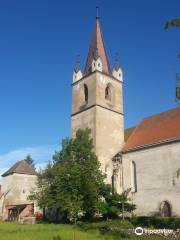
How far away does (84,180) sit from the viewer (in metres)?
27.0

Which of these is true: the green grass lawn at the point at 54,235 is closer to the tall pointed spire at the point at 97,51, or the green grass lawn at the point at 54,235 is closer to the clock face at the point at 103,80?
the clock face at the point at 103,80

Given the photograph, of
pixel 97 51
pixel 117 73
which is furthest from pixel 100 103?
pixel 97 51

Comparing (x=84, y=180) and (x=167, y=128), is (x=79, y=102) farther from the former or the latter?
(x=84, y=180)

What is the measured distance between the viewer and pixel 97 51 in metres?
43.0

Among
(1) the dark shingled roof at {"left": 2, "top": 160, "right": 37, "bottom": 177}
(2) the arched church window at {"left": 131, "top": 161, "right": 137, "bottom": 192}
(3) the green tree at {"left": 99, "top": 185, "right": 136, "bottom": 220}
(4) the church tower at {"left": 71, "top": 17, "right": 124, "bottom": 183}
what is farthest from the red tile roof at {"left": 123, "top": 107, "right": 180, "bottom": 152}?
(1) the dark shingled roof at {"left": 2, "top": 160, "right": 37, "bottom": 177}

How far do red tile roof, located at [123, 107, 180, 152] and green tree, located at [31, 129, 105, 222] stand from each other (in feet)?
16.8

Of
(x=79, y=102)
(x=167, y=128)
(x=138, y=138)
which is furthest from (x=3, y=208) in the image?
(x=167, y=128)

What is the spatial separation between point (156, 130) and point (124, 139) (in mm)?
5570

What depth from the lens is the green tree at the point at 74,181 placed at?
85.4 ft

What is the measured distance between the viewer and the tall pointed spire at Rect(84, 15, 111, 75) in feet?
141

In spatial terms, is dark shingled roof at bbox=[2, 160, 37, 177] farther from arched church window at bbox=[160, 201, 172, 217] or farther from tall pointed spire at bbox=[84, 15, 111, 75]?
arched church window at bbox=[160, 201, 172, 217]

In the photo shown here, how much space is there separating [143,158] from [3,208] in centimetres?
2798

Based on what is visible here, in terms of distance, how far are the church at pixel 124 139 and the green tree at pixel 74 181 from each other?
3175mm

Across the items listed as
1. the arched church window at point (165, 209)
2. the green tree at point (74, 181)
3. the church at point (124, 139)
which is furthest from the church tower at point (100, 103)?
the arched church window at point (165, 209)
